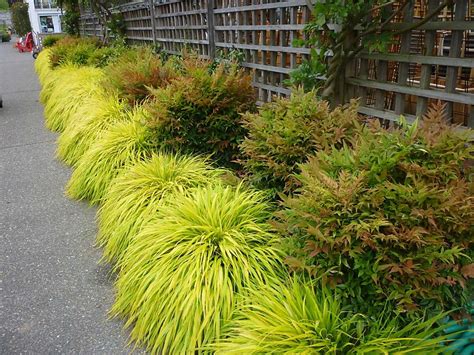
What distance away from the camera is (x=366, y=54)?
3379mm

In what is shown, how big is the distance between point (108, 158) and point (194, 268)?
2.18m

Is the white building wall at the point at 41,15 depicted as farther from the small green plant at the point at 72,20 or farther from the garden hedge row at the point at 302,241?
the garden hedge row at the point at 302,241

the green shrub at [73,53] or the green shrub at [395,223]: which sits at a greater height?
the green shrub at [73,53]

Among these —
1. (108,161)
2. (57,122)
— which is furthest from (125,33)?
(108,161)

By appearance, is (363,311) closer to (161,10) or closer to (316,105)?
(316,105)

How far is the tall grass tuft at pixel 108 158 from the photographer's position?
4.04m

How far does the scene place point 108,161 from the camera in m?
4.14

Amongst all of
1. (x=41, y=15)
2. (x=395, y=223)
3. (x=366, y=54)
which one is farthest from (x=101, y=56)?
(x=41, y=15)

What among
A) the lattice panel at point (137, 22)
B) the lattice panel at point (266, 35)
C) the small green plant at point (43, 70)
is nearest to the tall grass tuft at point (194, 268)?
the lattice panel at point (266, 35)

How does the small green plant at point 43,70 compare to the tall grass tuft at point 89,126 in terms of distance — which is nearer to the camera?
the tall grass tuft at point 89,126

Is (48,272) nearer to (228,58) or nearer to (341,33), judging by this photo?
(341,33)

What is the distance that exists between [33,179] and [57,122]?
209cm

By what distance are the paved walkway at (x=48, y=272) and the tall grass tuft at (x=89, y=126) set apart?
0.73 ft

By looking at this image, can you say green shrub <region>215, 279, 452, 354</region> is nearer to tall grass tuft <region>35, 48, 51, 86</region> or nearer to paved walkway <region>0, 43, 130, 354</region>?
paved walkway <region>0, 43, 130, 354</region>
